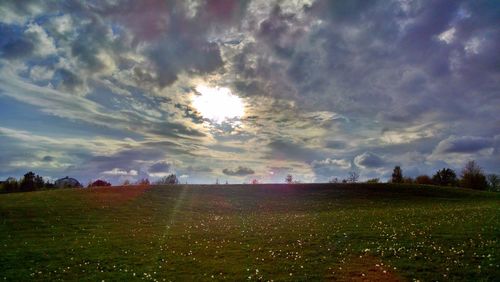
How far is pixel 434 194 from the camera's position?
72.6 metres

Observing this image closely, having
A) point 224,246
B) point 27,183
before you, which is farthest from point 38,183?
point 224,246

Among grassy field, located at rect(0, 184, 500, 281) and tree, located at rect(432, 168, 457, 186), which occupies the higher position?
tree, located at rect(432, 168, 457, 186)

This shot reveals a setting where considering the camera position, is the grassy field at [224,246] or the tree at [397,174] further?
the tree at [397,174]

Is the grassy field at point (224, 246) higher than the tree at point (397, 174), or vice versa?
the tree at point (397, 174)

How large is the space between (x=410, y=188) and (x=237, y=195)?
39.8 metres

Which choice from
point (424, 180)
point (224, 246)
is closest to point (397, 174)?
point (424, 180)

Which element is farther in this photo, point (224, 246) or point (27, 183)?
point (27, 183)

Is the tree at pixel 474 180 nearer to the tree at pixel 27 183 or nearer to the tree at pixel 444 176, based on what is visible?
the tree at pixel 444 176

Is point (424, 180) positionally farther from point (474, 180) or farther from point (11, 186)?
point (11, 186)

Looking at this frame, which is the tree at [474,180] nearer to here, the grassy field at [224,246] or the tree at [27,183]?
the grassy field at [224,246]

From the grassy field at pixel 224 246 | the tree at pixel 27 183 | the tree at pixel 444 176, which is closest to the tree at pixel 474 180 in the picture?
the tree at pixel 444 176

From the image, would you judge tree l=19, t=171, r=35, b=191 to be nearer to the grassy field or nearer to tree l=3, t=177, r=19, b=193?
tree l=3, t=177, r=19, b=193

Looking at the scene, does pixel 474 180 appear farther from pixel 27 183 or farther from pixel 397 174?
pixel 27 183

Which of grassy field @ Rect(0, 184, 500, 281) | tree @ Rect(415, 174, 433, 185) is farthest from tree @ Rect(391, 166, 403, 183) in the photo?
grassy field @ Rect(0, 184, 500, 281)
